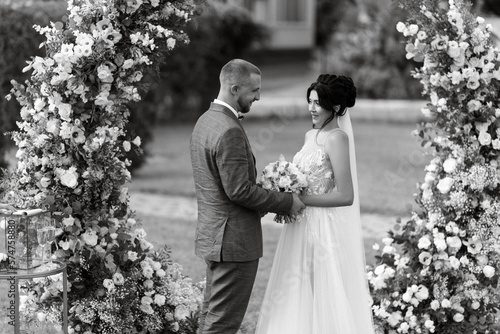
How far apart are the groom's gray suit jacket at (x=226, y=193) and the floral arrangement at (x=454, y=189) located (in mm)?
1395

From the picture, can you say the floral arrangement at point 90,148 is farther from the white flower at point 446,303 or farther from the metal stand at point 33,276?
the white flower at point 446,303

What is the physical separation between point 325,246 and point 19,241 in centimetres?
183

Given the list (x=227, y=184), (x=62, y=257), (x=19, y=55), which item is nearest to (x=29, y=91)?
(x=62, y=257)

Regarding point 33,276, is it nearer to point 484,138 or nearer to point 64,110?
point 64,110

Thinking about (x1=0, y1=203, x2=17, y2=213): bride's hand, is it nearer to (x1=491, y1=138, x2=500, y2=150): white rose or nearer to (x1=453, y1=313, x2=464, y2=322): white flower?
(x1=453, y1=313, x2=464, y2=322): white flower

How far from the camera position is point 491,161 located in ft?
17.5

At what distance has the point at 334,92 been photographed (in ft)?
15.5

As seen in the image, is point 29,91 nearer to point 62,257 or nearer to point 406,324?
point 62,257

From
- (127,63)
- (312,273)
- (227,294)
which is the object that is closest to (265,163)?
(312,273)

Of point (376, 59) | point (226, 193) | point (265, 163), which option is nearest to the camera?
point (226, 193)

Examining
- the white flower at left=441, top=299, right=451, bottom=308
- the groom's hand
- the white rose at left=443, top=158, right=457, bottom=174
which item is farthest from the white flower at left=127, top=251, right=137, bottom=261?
the white rose at left=443, top=158, right=457, bottom=174

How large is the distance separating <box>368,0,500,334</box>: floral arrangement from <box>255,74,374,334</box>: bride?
1.96 ft

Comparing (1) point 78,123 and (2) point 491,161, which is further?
(2) point 491,161

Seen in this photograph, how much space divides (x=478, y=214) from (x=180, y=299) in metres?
2.11
